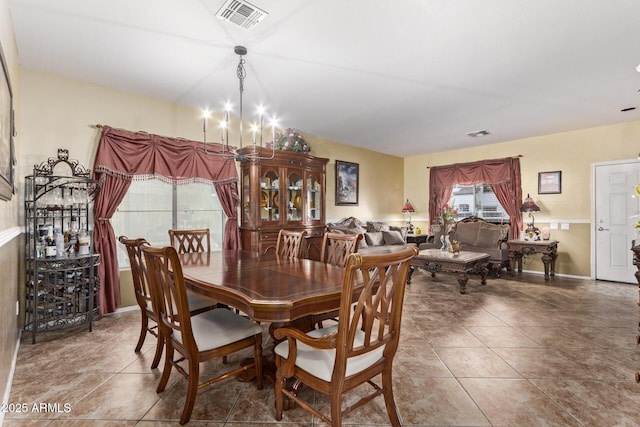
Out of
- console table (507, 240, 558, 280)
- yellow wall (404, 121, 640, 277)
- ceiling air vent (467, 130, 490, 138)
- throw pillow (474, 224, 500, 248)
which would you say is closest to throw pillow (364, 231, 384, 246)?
throw pillow (474, 224, 500, 248)

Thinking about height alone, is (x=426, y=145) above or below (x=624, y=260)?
above

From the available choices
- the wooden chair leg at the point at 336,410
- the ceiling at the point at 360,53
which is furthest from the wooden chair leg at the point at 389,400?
the ceiling at the point at 360,53

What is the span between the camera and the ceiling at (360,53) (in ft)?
7.14

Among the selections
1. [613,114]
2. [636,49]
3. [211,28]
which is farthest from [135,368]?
[613,114]

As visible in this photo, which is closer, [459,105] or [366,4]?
[366,4]

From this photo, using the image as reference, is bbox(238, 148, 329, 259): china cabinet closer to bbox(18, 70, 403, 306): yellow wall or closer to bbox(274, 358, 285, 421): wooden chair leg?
bbox(18, 70, 403, 306): yellow wall

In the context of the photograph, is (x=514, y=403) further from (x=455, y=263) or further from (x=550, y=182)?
(x=550, y=182)

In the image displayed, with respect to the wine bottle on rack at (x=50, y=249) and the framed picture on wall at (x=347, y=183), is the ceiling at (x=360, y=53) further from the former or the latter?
the framed picture on wall at (x=347, y=183)

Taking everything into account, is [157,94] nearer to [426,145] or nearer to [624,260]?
[426,145]

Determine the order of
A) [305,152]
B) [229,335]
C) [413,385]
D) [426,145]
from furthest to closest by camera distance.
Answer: [426,145], [305,152], [413,385], [229,335]

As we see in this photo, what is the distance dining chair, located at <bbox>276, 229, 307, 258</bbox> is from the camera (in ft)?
9.96

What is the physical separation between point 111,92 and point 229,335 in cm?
324

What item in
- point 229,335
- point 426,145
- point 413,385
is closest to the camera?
point 229,335

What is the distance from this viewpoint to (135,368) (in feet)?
7.54
